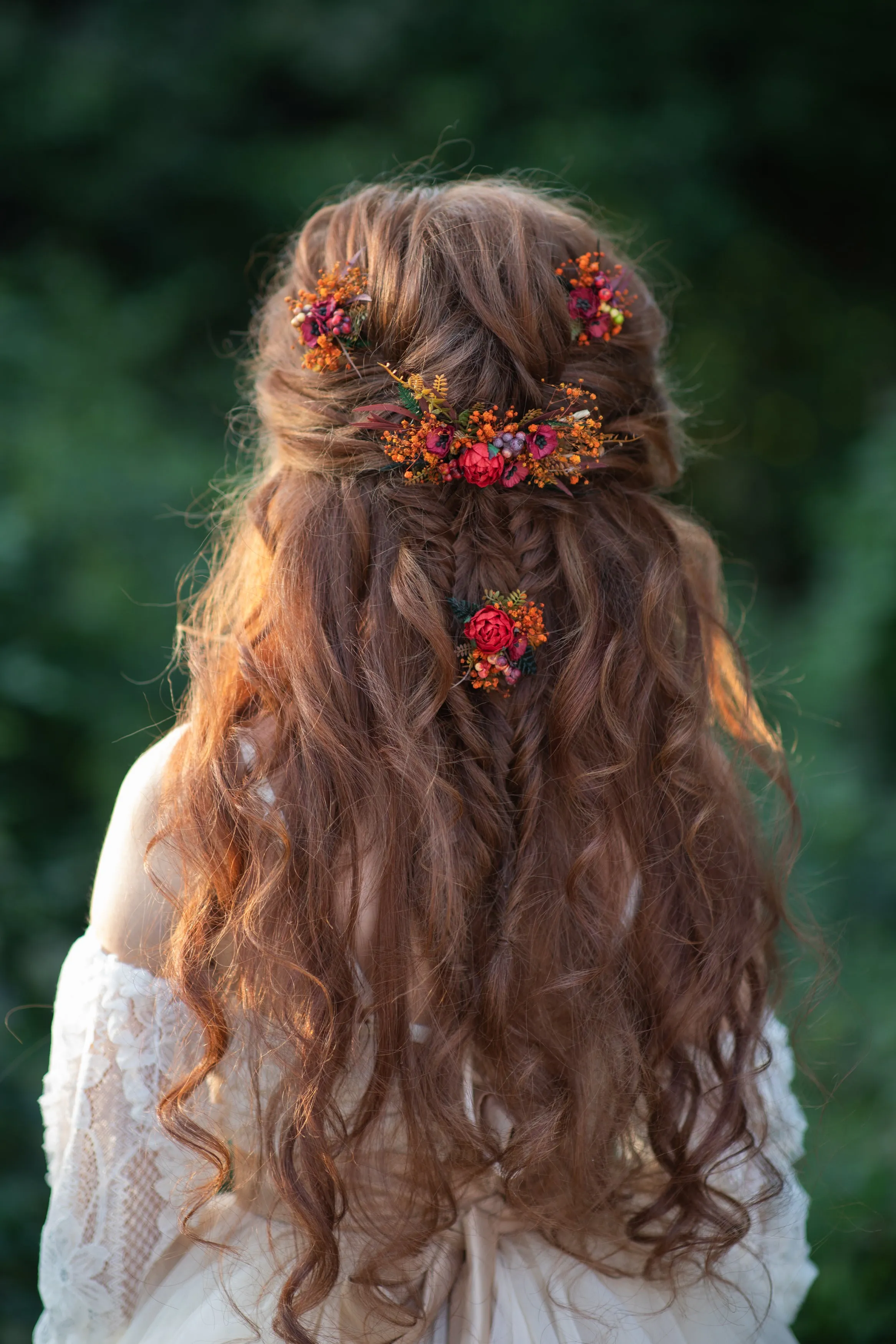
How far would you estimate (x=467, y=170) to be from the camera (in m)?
3.39

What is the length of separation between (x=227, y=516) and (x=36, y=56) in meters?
2.71

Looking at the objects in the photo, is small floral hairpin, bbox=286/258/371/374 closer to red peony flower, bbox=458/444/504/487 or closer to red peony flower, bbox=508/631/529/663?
red peony flower, bbox=458/444/504/487

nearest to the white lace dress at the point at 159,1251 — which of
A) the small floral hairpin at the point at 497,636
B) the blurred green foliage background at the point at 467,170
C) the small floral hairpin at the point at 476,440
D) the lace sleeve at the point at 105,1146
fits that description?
the lace sleeve at the point at 105,1146

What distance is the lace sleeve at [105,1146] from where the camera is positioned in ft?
3.34

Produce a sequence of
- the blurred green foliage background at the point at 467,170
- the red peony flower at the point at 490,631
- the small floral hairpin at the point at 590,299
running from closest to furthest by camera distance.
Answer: the red peony flower at the point at 490,631
the small floral hairpin at the point at 590,299
the blurred green foliage background at the point at 467,170

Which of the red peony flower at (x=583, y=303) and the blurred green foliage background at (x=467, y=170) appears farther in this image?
the blurred green foliage background at (x=467, y=170)

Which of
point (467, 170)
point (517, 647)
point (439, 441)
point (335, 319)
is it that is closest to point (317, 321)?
point (335, 319)

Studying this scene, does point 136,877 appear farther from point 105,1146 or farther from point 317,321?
point 317,321

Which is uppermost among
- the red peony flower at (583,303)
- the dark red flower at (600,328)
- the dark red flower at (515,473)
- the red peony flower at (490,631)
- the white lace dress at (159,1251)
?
the red peony flower at (583,303)

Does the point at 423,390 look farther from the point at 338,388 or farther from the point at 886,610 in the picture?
the point at 886,610

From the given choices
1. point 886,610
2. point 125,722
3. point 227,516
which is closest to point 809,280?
point 886,610

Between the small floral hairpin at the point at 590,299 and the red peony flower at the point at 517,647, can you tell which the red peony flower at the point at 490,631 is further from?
the small floral hairpin at the point at 590,299

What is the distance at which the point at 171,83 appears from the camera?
3242 mm

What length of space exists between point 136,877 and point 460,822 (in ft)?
1.10
